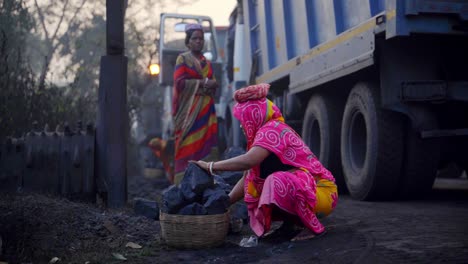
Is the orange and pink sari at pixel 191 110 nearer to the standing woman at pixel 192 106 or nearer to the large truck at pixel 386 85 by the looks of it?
the standing woman at pixel 192 106

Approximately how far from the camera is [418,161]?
19.2 ft

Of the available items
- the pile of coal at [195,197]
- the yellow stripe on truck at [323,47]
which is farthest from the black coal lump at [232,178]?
the yellow stripe on truck at [323,47]

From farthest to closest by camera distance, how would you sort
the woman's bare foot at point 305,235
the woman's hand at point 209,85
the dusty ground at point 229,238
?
the woman's hand at point 209,85
the woman's bare foot at point 305,235
the dusty ground at point 229,238

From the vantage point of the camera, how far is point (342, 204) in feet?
20.3

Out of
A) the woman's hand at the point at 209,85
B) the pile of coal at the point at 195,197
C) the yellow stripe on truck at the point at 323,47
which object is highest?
the yellow stripe on truck at the point at 323,47

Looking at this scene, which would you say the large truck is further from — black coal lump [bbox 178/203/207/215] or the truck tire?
black coal lump [bbox 178/203/207/215]

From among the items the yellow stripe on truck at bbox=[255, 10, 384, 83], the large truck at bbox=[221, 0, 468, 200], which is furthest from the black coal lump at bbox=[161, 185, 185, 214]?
the yellow stripe on truck at bbox=[255, 10, 384, 83]

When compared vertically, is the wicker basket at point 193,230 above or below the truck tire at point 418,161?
below

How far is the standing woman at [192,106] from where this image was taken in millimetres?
7648

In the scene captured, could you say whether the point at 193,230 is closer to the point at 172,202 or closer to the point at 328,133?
the point at 172,202

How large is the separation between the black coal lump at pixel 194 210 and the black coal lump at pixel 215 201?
0.03 metres

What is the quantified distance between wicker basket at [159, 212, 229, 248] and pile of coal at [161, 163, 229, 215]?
77mm

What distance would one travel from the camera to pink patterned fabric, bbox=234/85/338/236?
13.7 ft

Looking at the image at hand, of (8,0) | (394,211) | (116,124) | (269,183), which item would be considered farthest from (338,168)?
(8,0)
